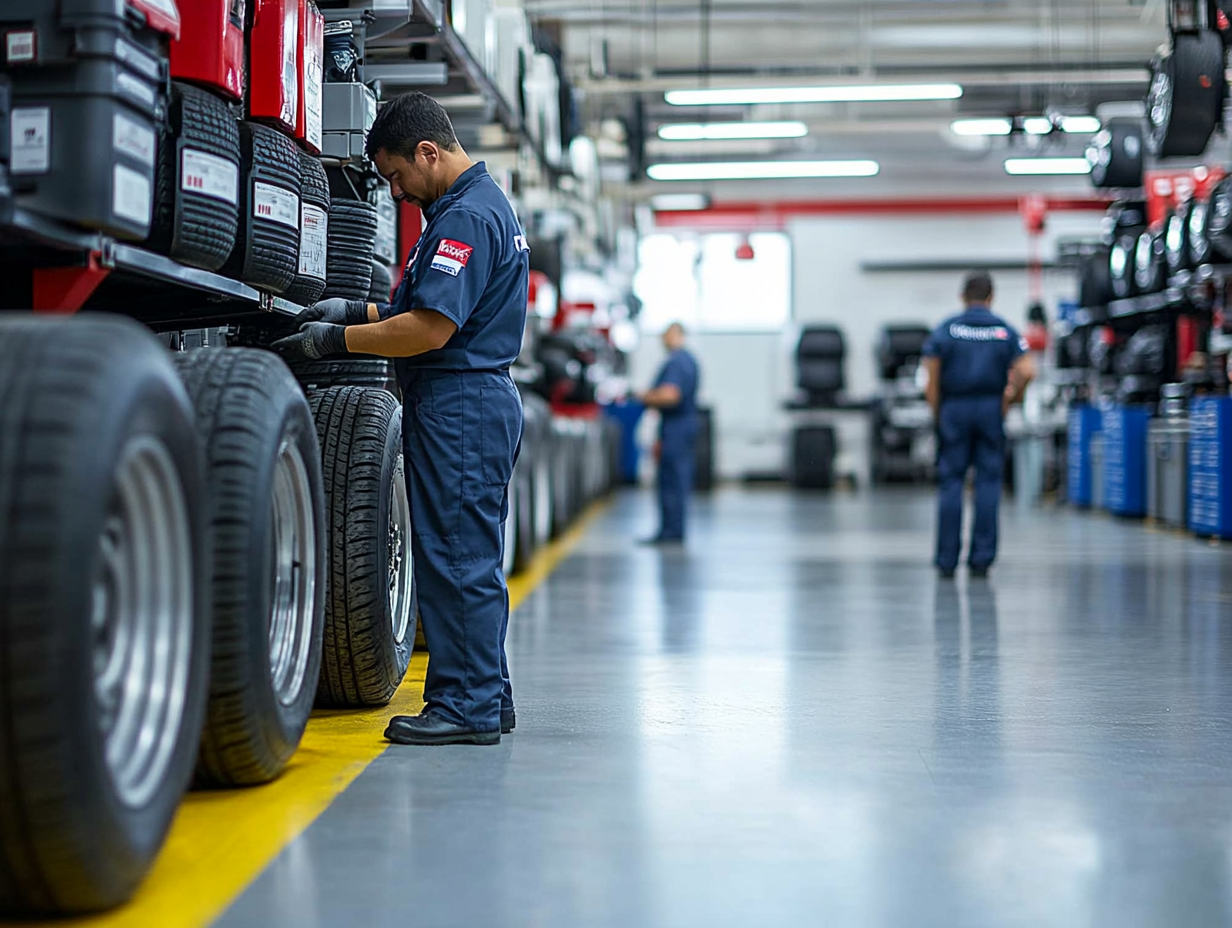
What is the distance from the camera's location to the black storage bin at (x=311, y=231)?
13.2ft

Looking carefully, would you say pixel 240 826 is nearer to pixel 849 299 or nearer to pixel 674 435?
pixel 674 435

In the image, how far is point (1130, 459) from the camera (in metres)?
13.5

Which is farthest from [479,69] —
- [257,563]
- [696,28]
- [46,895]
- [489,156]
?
[696,28]

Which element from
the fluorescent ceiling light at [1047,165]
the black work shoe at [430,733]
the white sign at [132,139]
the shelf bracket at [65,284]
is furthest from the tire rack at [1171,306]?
the shelf bracket at [65,284]

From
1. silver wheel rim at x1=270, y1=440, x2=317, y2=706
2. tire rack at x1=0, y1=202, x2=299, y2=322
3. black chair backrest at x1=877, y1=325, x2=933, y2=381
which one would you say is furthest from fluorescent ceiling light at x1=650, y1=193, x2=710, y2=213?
silver wheel rim at x1=270, y1=440, x2=317, y2=706

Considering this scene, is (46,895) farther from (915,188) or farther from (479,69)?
(915,188)

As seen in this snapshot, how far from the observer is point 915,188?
23.6 m

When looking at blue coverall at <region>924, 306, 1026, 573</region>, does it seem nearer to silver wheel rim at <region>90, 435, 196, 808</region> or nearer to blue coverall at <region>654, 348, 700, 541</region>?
blue coverall at <region>654, 348, 700, 541</region>

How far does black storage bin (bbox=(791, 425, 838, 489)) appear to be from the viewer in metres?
20.9

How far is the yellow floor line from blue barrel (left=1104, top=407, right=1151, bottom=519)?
418 inches

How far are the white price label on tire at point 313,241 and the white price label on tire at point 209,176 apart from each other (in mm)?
556

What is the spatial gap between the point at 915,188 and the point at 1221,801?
21.2 meters

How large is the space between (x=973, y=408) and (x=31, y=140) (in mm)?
6504

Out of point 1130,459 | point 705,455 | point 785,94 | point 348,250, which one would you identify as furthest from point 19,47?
point 705,455
